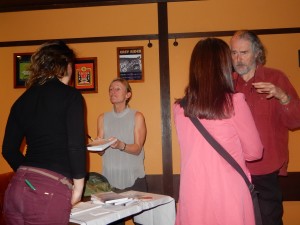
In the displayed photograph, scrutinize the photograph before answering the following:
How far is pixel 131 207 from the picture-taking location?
7.00ft

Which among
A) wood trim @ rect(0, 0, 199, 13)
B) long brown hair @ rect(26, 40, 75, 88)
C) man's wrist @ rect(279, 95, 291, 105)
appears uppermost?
wood trim @ rect(0, 0, 199, 13)

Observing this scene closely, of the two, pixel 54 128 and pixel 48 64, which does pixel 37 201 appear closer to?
pixel 54 128

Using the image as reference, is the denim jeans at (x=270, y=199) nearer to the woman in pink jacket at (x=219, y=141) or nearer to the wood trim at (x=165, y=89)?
the woman in pink jacket at (x=219, y=141)

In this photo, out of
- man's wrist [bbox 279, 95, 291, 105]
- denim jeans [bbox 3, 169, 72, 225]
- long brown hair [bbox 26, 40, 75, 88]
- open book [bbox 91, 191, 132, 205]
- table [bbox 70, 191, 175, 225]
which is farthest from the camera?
open book [bbox 91, 191, 132, 205]

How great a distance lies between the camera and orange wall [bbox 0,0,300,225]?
12.0ft

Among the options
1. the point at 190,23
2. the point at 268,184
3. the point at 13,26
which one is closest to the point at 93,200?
the point at 268,184

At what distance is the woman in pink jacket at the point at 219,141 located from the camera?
151 centimetres

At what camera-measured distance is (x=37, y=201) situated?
147 centimetres

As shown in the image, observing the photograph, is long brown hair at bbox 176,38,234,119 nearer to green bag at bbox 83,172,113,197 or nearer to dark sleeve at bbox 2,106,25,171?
dark sleeve at bbox 2,106,25,171

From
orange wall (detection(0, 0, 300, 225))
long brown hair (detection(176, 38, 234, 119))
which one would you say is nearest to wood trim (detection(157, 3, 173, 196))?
orange wall (detection(0, 0, 300, 225))

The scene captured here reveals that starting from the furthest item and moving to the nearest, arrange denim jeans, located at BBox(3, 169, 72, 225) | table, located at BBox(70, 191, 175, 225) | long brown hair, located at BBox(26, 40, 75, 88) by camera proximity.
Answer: table, located at BBox(70, 191, 175, 225), long brown hair, located at BBox(26, 40, 75, 88), denim jeans, located at BBox(3, 169, 72, 225)

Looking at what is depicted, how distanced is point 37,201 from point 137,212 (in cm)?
91

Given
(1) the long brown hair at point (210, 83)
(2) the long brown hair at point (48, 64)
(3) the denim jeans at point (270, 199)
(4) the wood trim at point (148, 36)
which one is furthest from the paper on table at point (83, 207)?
(4) the wood trim at point (148, 36)

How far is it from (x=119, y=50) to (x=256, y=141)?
2.63 meters
